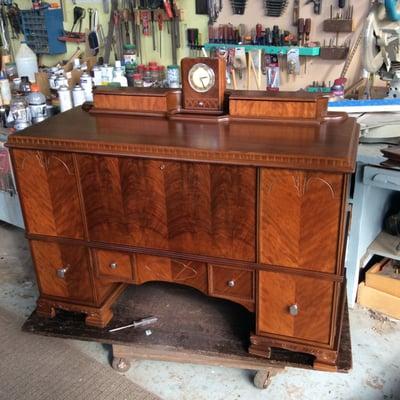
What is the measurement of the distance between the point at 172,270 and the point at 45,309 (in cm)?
51

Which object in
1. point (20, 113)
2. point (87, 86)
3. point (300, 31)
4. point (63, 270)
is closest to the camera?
point (63, 270)

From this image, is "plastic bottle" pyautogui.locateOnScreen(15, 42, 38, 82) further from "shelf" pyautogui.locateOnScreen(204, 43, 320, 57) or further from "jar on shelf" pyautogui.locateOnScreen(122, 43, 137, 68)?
"shelf" pyautogui.locateOnScreen(204, 43, 320, 57)

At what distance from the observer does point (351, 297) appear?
1.93 metres

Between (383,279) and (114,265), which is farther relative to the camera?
(383,279)

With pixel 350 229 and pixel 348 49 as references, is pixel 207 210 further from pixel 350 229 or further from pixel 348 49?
pixel 348 49

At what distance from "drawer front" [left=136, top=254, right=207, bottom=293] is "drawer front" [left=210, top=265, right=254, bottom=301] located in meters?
0.03

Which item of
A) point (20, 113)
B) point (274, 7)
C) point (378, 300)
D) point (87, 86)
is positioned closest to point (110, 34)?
point (87, 86)

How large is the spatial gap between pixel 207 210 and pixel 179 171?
13cm

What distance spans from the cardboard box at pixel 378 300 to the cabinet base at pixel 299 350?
24.1 inches

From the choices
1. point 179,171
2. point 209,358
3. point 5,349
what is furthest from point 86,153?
point 5,349

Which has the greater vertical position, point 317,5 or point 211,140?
point 317,5

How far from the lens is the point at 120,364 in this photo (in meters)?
1.66

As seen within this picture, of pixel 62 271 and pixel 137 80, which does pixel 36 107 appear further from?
pixel 62 271

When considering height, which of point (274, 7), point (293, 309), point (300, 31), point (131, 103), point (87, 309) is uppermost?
point (274, 7)
